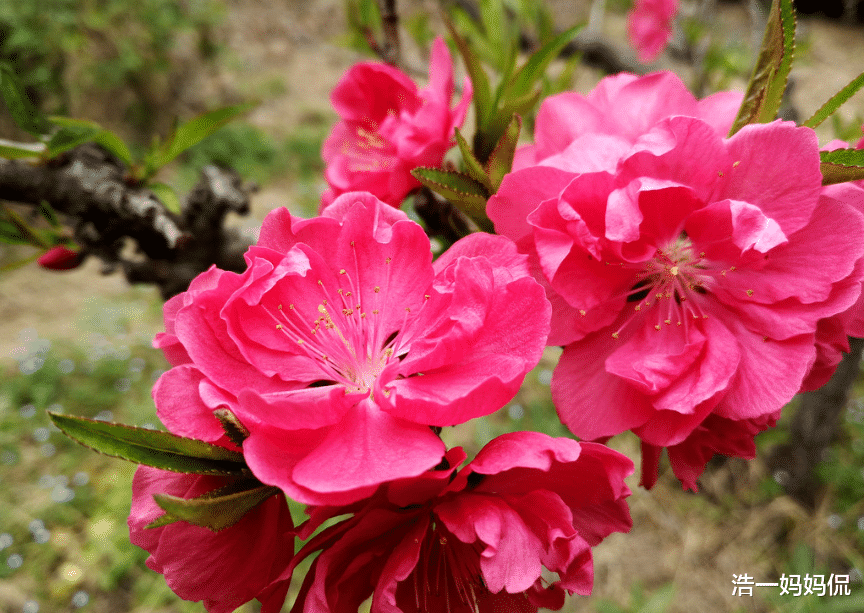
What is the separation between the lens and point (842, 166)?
47 cm

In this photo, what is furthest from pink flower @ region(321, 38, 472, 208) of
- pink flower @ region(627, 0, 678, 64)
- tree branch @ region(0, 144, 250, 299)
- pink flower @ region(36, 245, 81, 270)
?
pink flower @ region(627, 0, 678, 64)

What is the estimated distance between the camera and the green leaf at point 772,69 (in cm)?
50

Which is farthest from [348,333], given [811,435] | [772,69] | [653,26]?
[653,26]

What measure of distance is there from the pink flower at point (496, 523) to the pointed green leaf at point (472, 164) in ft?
0.86

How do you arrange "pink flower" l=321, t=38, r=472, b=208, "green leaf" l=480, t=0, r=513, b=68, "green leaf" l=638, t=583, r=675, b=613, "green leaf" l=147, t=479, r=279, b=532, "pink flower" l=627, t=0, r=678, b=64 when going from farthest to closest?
"pink flower" l=627, t=0, r=678, b=64, "green leaf" l=638, t=583, r=675, b=613, "green leaf" l=480, t=0, r=513, b=68, "pink flower" l=321, t=38, r=472, b=208, "green leaf" l=147, t=479, r=279, b=532

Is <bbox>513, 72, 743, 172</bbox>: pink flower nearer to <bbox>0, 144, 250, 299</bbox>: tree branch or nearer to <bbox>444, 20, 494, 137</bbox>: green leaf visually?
<bbox>444, 20, 494, 137</bbox>: green leaf

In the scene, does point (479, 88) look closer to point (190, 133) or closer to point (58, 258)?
point (190, 133)

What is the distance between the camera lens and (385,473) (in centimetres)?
40

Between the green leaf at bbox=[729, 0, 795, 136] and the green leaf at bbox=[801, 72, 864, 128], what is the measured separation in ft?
0.13

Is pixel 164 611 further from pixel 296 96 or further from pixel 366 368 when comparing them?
pixel 296 96

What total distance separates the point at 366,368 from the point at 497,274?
7.5 inches

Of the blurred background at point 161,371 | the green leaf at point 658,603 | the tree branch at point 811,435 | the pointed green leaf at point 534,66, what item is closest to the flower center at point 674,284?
the pointed green leaf at point 534,66

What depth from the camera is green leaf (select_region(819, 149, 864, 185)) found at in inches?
18.5

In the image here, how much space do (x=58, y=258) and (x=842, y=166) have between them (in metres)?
1.08
